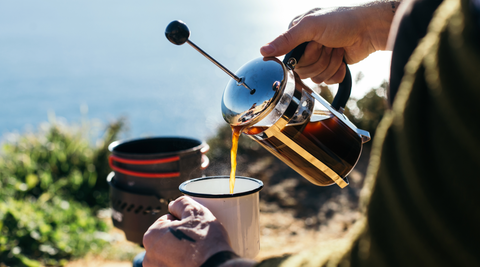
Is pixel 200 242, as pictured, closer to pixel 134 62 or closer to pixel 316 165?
pixel 316 165

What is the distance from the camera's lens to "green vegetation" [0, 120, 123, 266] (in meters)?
2.57

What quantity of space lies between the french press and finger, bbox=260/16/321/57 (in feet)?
0.18

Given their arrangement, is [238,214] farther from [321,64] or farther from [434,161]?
[321,64]

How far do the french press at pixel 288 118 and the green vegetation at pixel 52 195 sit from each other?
202 cm

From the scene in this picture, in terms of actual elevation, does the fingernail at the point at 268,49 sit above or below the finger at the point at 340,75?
above

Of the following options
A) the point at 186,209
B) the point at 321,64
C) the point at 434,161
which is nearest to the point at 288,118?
the point at 186,209

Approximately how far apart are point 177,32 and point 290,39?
0.37m

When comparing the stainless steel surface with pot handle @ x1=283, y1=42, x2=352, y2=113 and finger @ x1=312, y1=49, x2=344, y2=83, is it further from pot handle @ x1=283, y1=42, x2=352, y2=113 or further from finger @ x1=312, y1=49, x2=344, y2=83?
finger @ x1=312, y1=49, x2=344, y2=83

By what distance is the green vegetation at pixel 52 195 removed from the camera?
101 inches

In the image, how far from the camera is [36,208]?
291 cm

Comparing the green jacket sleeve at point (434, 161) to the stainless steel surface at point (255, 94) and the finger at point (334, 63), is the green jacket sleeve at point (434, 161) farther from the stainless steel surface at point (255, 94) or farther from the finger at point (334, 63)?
the finger at point (334, 63)

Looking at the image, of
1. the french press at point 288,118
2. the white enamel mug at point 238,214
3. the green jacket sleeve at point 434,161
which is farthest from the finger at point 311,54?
the green jacket sleeve at point 434,161

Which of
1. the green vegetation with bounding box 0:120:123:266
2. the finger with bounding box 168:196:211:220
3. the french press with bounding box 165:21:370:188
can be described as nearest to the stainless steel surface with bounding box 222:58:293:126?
the french press with bounding box 165:21:370:188

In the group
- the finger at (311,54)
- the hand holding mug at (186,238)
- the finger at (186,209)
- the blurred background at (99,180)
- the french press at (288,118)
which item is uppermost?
the finger at (311,54)
